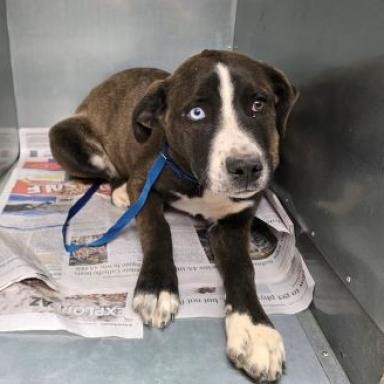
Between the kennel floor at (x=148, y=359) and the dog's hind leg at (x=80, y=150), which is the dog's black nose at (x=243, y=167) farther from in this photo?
the dog's hind leg at (x=80, y=150)

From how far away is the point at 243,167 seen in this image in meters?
1.35

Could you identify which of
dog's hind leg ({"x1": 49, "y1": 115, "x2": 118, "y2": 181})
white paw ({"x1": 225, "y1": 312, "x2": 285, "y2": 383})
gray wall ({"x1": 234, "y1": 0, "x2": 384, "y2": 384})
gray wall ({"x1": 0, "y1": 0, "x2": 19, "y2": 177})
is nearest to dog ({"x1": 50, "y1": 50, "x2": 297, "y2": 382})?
white paw ({"x1": 225, "y1": 312, "x2": 285, "y2": 383})

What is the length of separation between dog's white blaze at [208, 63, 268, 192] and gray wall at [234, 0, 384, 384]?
234 mm

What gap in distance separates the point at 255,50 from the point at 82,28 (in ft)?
2.66

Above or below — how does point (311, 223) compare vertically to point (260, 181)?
below

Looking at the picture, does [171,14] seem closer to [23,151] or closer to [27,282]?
[23,151]

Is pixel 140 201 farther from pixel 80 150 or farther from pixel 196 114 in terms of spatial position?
pixel 80 150

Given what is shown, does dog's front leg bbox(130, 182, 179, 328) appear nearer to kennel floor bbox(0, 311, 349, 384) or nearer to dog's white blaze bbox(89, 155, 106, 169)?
kennel floor bbox(0, 311, 349, 384)

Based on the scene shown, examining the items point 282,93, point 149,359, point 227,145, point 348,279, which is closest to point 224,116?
point 227,145

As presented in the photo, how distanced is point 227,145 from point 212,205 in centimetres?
41

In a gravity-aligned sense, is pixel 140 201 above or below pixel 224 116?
below

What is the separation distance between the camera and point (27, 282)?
150 cm

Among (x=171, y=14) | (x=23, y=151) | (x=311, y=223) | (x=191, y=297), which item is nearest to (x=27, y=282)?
(x=191, y=297)

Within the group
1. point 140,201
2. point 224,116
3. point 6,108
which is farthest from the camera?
point 6,108
